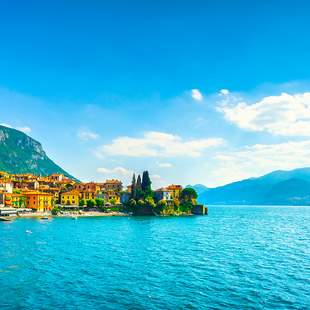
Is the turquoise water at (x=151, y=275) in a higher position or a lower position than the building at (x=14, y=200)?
lower

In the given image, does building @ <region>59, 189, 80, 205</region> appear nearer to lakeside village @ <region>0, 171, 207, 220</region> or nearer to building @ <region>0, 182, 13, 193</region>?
lakeside village @ <region>0, 171, 207, 220</region>

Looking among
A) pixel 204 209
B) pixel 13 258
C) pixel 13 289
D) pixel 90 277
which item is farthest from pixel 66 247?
pixel 204 209

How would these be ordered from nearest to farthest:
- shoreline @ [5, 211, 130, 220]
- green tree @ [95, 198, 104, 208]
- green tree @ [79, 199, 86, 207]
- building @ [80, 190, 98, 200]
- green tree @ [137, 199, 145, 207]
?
shoreline @ [5, 211, 130, 220]
green tree @ [137, 199, 145, 207]
green tree @ [95, 198, 104, 208]
green tree @ [79, 199, 86, 207]
building @ [80, 190, 98, 200]

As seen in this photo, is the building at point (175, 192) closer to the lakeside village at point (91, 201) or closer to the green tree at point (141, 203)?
the lakeside village at point (91, 201)

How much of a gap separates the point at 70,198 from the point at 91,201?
40.4 feet

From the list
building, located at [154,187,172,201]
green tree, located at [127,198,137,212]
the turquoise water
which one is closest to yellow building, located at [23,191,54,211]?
green tree, located at [127,198,137,212]

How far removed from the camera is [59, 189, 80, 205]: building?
177875 mm

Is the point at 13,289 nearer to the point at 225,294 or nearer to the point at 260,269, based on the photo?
the point at 225,294

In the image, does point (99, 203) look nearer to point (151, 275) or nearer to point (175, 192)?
point (175, 192)

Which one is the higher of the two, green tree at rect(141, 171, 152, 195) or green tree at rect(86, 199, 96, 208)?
green tree at rect(141, 171, 152, 195)

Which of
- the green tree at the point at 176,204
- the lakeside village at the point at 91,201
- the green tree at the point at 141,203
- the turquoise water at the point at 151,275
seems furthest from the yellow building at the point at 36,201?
the turquoise water at the point at 151,275

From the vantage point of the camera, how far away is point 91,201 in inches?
6914

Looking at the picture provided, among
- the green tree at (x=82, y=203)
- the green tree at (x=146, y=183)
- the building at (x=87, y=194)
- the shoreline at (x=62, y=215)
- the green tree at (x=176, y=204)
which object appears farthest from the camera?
the building at (x=87, y=194)

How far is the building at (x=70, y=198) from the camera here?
178 metres
